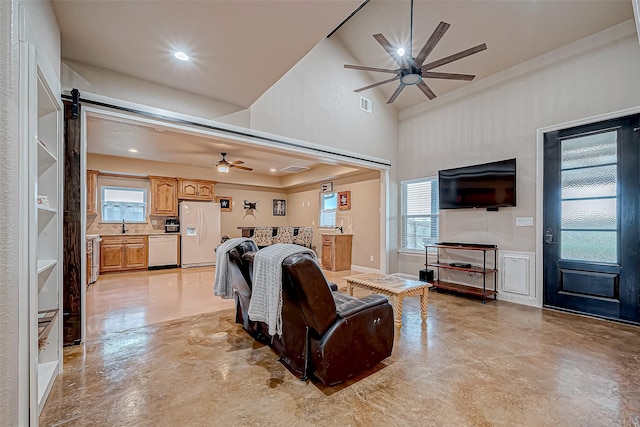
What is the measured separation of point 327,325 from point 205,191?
6.91 metres

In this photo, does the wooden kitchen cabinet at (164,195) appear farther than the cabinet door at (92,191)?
Yes

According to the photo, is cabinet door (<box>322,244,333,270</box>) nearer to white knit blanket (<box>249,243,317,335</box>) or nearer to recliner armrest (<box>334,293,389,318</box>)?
recliner armrest (<box>334,293,389,318</box>)

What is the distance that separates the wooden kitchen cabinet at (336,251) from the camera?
6.99 meters

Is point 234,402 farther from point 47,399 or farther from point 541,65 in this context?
point 541,65

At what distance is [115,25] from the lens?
240cm

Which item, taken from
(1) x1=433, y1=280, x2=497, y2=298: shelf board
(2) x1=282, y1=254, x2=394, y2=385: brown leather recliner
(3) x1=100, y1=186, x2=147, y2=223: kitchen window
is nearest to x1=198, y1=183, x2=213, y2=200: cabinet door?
(3) x1=100, y1=186, x2=147, y2=223: kitchen window

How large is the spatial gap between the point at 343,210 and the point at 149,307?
490 centimetres

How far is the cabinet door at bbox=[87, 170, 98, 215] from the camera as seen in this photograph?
21.3ft

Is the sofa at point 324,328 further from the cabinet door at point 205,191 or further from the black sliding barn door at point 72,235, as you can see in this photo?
the cabinet door at point 205,191

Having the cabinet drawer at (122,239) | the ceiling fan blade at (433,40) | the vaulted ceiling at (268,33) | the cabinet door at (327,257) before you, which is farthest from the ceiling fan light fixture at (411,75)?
the cabinet drawer at (122,239)

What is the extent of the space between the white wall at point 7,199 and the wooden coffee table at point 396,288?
9.71ft

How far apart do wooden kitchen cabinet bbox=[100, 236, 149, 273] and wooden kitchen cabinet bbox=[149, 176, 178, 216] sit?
31.9 inches

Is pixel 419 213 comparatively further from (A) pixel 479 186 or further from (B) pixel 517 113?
(B) pixel 517 113

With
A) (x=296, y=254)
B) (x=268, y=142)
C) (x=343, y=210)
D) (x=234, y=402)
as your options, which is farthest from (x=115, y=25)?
(x=343, y=210)
